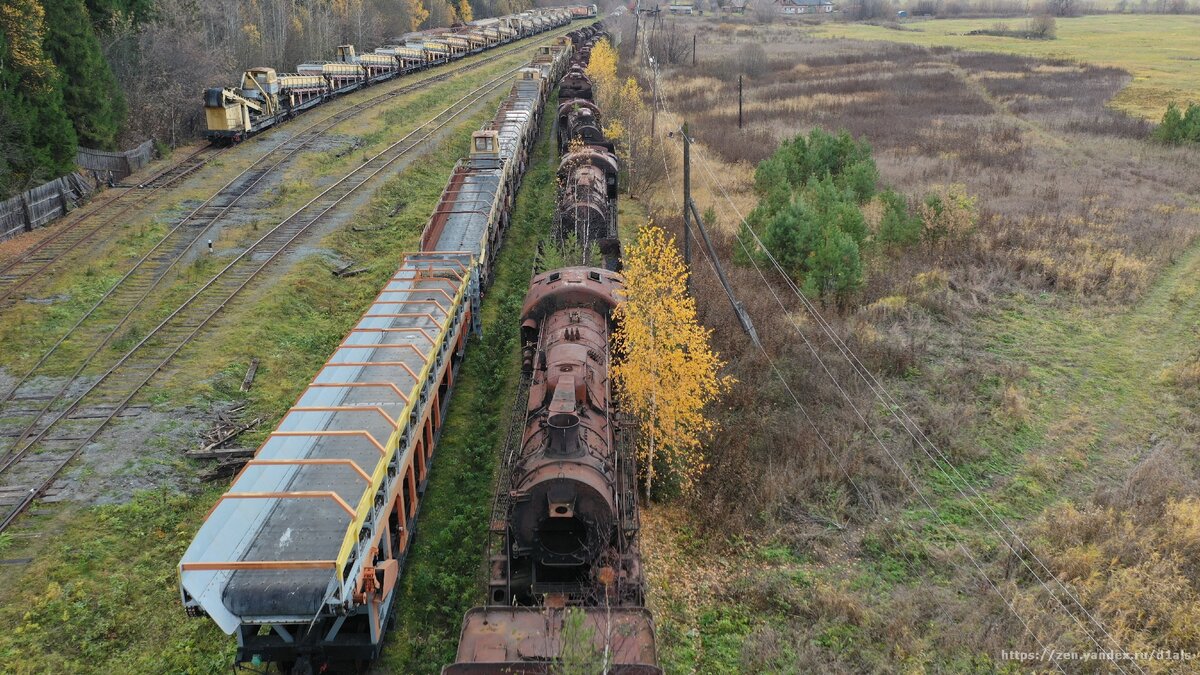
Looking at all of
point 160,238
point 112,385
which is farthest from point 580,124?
point 112,385

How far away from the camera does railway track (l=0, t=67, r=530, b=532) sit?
17891mm

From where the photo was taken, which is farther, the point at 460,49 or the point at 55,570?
the point at 460,49

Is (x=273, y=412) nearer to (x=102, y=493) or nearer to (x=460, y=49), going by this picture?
(x=102, y=493)

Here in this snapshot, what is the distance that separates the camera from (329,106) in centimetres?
5666

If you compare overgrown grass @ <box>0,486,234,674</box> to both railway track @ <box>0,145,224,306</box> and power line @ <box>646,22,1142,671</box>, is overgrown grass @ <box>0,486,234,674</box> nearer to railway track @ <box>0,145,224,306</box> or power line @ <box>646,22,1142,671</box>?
railway track @ <box>0,145,224,306</box>

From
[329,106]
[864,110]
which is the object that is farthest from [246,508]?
[864,110]

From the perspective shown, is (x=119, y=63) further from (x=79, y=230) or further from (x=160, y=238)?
(x=160, y=238)

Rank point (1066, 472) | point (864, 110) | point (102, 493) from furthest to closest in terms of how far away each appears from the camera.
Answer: point (864, 110)
point (1066, 472)
point (102, 493)

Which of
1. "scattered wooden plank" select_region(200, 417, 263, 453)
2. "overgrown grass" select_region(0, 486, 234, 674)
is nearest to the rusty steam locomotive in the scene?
"scattered wooden plank" select_region(200, 417, 263, 453)

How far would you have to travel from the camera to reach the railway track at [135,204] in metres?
27.7

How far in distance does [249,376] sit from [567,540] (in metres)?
13.4

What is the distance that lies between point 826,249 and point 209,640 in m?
22.3

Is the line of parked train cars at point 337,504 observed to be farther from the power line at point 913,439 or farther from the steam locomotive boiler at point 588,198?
the power line at point 913,439

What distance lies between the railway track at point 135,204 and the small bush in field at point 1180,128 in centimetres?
5539
